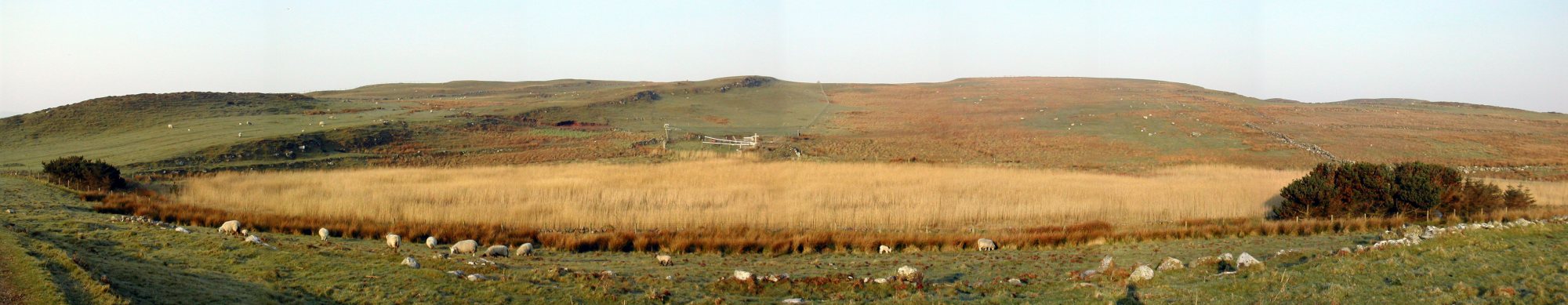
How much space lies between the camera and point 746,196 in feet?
91.2

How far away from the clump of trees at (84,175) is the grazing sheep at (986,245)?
24188mm

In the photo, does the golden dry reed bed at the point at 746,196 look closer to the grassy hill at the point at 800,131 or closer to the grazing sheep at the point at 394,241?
the grazing sheep at the point at 394,241

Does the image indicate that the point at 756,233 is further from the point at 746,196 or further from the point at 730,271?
the point at 746,196

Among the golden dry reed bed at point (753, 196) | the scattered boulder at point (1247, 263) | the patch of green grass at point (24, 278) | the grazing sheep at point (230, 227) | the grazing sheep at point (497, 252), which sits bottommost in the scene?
the golden dry reed bed at point (753, 196)

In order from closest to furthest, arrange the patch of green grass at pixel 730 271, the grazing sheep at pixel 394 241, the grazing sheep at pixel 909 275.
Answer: the patch of green grass at pixel 730 271, the grazing sheep at pixel 909 275, the grazing sheep at pixel 394 241

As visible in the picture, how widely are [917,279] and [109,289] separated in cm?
992

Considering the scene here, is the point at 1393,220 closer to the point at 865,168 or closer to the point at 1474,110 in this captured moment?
the point at 865,168

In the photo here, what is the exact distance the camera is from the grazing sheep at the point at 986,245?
17.4 meters

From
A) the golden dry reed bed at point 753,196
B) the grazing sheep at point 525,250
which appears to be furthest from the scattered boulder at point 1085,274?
the grazing sheep at point 525,250

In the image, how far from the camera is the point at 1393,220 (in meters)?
19.2

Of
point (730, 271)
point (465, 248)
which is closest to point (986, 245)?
point (730, 271)

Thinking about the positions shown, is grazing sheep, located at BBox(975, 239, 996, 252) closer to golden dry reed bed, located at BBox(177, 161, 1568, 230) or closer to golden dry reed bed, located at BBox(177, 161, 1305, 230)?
golden dry reed bed, located at BBox(177, 161, 1568, 230)

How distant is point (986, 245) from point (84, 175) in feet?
82.9

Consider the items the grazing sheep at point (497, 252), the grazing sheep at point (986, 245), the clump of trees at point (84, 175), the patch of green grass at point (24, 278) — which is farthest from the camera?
the clump of trees at point (84, 175)
